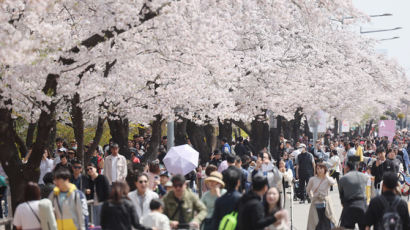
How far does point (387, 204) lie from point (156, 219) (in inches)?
119

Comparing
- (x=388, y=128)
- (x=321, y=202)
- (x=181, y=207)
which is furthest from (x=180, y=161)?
(x=388, y=128)

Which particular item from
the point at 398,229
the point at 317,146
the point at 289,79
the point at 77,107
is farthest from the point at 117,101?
the point at 289,79

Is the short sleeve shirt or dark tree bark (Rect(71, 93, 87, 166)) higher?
dark tree bark (Rect(71, 93, 87, 166))

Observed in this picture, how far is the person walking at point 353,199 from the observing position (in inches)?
500

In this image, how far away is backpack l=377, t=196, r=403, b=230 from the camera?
9695mm

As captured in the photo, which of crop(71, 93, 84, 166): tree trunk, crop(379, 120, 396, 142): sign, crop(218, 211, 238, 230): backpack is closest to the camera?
crop(218, 211, 238, 230): backpack

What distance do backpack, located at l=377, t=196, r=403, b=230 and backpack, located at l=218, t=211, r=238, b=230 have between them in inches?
76.9

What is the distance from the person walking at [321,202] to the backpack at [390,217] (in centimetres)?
405

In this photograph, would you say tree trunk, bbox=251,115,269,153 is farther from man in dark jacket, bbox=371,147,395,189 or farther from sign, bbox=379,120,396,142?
man in dark jacket, bbox=371,147,395,189

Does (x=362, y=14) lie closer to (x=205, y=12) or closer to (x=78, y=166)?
(x=205, y=12)

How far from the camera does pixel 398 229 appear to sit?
976 cm

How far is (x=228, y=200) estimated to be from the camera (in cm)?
964

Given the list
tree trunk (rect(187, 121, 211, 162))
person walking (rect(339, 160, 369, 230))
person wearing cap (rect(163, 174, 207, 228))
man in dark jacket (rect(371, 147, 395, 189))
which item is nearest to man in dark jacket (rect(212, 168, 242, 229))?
person wearing cap (rect(163, 174, 207, 228))

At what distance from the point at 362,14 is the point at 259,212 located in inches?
305
